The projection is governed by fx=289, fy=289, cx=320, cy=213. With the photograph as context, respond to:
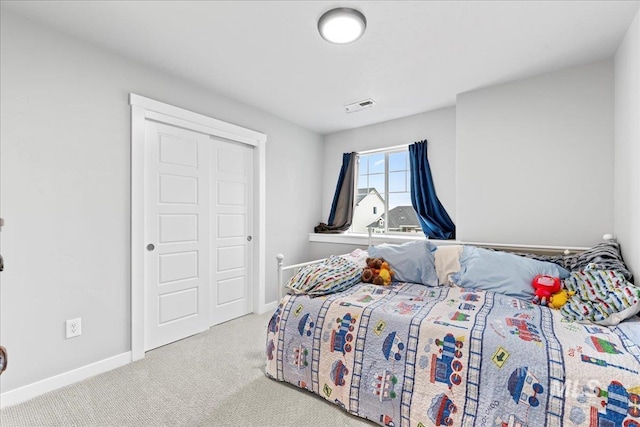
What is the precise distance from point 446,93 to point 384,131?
1.01m

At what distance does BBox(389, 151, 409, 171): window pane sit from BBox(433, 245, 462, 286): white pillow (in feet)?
5.20

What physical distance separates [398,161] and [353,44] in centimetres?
203

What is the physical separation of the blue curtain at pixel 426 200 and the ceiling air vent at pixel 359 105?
793 millimetres

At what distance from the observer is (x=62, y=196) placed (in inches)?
78.3

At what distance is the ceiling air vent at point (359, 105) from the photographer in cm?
315

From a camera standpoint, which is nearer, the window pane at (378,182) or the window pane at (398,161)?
the window pane at (398,161)

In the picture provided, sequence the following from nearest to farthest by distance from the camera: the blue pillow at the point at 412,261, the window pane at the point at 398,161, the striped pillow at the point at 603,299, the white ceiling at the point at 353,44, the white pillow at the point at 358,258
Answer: the striped pillow at the point at 603,299, the white ceiling at the point at 353,44, the blue pillow at the point at 412,261, the white pillow at the point at 358,258, the window pane at the point at 398,161

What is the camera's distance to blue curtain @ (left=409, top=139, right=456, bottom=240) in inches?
130

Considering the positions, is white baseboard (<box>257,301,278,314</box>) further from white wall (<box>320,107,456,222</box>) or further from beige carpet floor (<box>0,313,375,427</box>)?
white wall (<box>320,107,456,222</box>)

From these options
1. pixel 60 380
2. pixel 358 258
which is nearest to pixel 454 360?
pixel 358 258

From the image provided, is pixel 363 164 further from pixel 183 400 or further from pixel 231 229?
pixel 183 400

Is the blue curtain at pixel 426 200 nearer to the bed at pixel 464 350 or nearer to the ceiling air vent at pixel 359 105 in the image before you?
the ceiling air vent at pixel 359 105

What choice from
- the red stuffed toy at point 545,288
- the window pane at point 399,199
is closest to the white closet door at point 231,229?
the window pane at point 399,199

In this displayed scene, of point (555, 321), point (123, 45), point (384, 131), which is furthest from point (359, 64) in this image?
point (555, 321)
